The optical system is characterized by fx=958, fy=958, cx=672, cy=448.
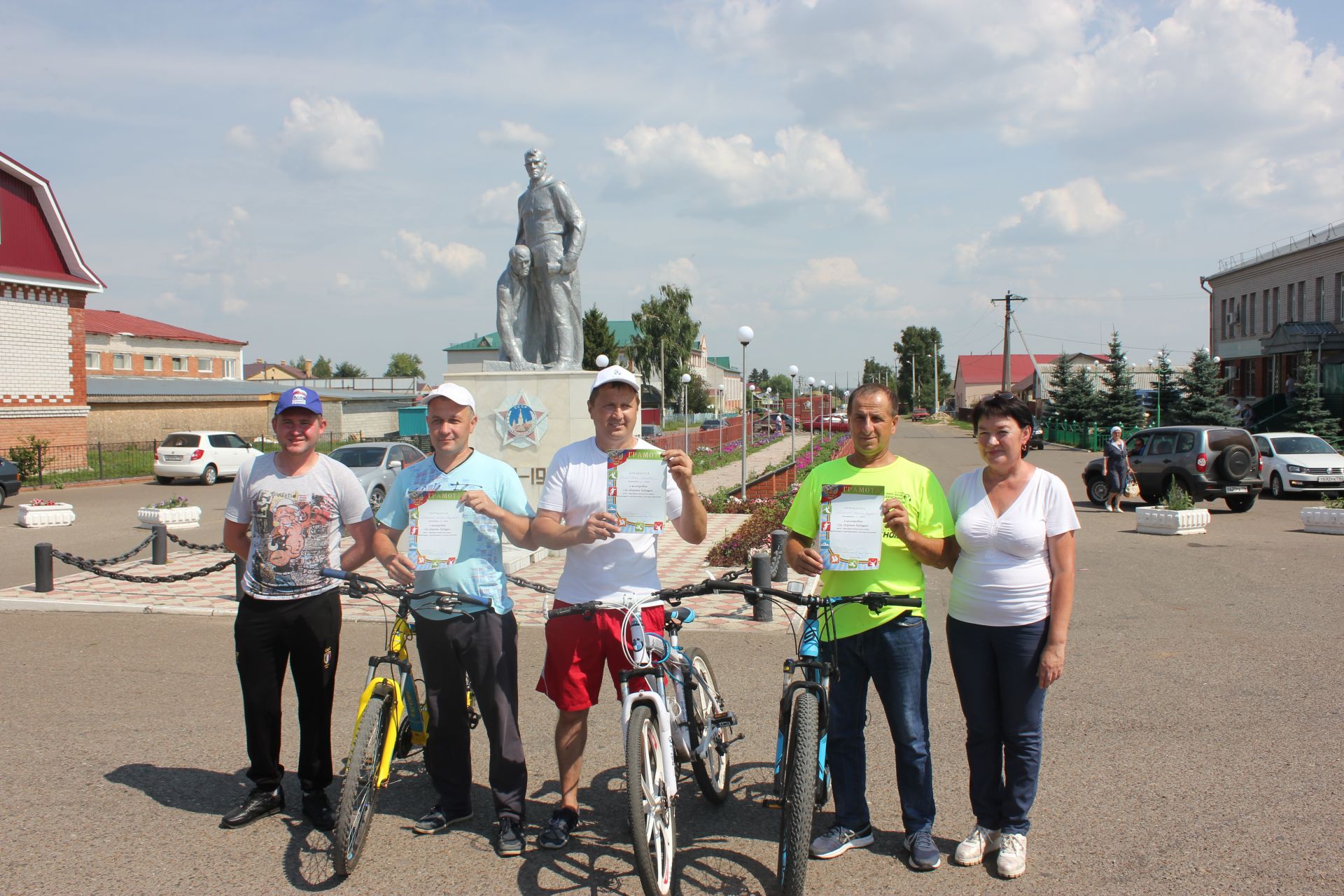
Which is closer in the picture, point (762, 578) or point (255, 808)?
point (255, 808)

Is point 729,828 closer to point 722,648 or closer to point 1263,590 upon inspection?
point 722,648

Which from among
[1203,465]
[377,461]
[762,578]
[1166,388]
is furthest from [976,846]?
[1166,388]

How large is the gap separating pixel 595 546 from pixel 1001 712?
1.71 metres

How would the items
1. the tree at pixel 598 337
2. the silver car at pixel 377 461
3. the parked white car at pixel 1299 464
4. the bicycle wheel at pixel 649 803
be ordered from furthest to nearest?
the tree at pixel 598 337 < the parked white car at pixel 1299 464 < the silver car at pixel 377 461 < the bicycle wheel at pixel 649 803

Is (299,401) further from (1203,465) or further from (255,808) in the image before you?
(1203,465)

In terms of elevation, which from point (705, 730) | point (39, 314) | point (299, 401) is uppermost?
point (39, 314)

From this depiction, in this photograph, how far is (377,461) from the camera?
1855cm

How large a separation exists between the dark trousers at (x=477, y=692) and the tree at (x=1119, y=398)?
44988mm

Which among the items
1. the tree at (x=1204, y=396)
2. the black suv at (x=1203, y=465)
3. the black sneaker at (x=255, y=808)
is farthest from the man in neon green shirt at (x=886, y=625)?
the tree at (x=1204, y=396)

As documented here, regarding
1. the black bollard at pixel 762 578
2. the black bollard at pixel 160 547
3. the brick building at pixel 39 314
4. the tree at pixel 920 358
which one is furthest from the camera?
the tree at pixel 920 358

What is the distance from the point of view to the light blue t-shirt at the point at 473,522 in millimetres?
3928

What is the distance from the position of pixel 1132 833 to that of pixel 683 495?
230 cm

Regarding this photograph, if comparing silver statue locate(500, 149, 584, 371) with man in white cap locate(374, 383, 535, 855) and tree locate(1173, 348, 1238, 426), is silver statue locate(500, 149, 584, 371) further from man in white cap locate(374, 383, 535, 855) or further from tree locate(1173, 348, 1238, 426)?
tree locate(1173, 348, 1238, 426)

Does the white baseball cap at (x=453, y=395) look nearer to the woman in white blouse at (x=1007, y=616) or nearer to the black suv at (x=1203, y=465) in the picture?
the woman in white blouse at (x=1007, y=616)
